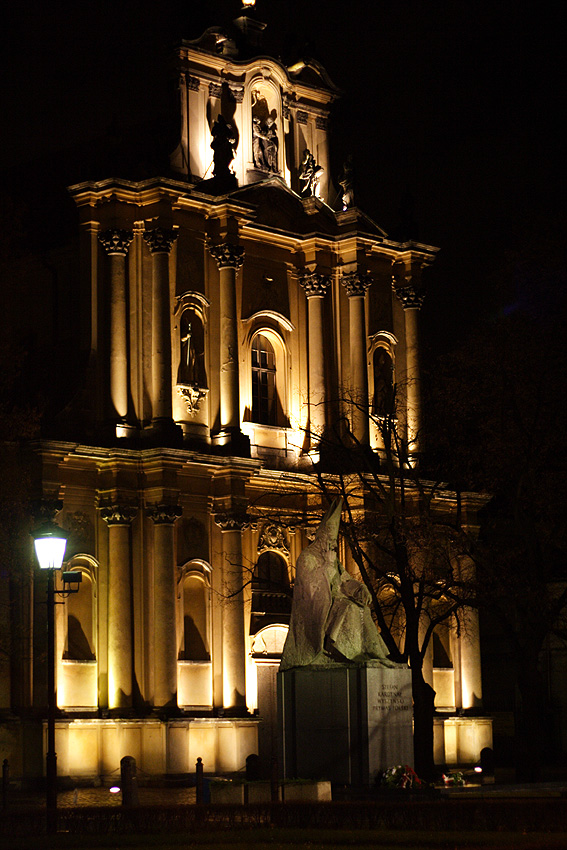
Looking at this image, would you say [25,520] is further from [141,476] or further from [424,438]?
[424,438]

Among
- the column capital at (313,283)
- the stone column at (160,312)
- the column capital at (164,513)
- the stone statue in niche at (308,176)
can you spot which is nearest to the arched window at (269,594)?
the column capital at (164,513)

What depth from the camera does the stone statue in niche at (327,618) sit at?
23.4m

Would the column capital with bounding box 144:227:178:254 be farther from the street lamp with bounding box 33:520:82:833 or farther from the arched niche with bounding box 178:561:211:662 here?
the street lamp with bounding box 33:520:82:833

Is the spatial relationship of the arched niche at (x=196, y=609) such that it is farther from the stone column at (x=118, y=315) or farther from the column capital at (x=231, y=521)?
the stone column at (x=118, y=315)

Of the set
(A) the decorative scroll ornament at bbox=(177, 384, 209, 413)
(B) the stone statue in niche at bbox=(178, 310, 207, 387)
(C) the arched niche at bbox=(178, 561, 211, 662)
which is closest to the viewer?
(C) the arched niche at bbox=(178, 561, 211, 662)

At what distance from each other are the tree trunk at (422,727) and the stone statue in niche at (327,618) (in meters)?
11.6

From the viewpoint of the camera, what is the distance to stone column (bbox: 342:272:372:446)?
45.3 m

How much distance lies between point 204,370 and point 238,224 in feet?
13.0

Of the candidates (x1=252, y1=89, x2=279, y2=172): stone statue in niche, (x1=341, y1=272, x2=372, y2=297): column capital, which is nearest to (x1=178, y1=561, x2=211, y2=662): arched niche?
(x1=341, y1=272, x2=372, y2=297): column capital

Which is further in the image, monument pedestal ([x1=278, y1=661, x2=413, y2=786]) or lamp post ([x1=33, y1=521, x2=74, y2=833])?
monument pedestal ([x1=278, y1=661, x2=413, y2=786])

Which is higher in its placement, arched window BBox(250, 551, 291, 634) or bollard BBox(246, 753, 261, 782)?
arched window BBox(250, 551, 291, 634)

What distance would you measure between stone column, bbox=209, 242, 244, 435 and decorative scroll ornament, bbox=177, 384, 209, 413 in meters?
0.64

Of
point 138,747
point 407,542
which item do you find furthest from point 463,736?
point 407,542

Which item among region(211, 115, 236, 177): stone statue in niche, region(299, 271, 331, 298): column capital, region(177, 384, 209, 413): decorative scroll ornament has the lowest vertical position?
region(177, 384, 209, 413): decorative scroll ornament
